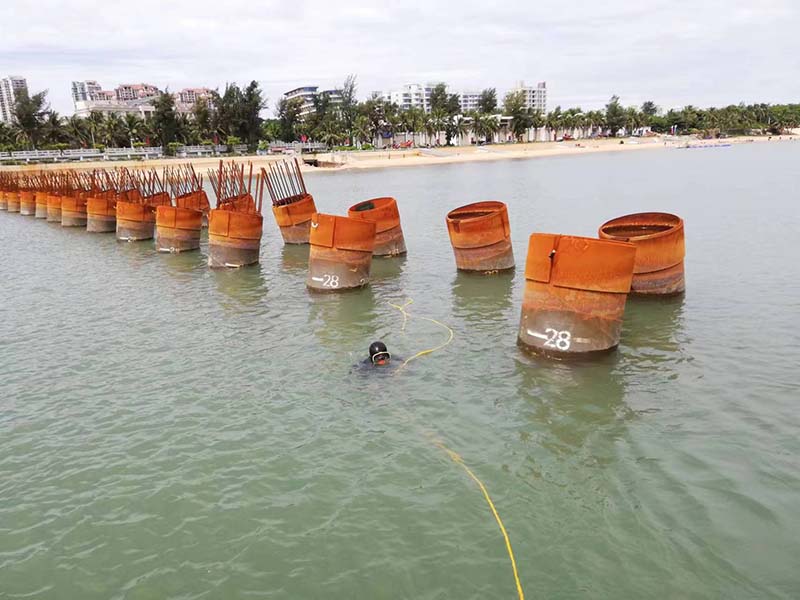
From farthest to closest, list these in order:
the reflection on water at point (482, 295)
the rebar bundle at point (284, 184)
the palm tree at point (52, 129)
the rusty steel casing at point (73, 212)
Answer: the palm tree at point (52, 129) → the rusty steel casing at point (73, 212) → the rebar bundle at point (284, 184) → the reflection on water at point (482, 295)

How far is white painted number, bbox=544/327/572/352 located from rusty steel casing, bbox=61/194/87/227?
31.9 m

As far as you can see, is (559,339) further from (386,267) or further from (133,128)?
(133,128)

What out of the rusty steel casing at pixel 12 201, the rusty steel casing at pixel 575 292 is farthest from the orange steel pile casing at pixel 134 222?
the rusty steel casing at pixel 12 201

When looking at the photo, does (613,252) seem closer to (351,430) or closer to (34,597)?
(351,430)

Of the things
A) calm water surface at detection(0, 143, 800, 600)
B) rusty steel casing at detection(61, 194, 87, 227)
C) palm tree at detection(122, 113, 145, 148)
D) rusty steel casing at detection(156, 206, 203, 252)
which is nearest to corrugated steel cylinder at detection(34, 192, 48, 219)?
rusty steel casing at detection(61, 194, 87, 227)

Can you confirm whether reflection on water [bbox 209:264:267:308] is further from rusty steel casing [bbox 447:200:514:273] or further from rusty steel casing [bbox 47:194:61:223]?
rusty steel casing [bbox 47:194:61:223]

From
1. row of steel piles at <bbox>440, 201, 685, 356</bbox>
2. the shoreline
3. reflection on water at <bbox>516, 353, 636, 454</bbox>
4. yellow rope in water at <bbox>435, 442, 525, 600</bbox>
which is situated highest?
the shoreline

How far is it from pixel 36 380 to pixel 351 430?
633cm

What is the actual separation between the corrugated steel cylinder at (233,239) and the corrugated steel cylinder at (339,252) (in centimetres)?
443

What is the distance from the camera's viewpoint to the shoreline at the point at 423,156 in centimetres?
7644

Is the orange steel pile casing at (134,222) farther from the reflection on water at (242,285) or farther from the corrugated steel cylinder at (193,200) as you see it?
the reflection on water at (242,285)

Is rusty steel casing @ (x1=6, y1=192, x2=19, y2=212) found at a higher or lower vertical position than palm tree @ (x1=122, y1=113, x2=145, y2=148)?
lower

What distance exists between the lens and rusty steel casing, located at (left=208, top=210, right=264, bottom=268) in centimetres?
1922

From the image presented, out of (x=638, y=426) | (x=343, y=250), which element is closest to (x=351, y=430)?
(x=638, y=426)
